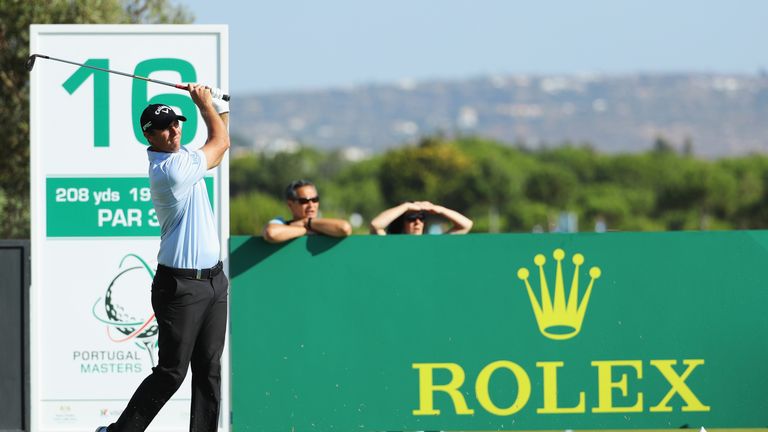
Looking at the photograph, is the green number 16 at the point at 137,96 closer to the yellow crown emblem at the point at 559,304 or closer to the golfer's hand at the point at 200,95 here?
the golfer's hand at the point at 200,95

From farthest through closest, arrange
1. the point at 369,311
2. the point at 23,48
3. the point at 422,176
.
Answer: the point at 422,176
the point at 23,48
the point at 369,311

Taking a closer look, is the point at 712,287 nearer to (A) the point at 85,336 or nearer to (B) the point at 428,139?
(A) the point at 85,336

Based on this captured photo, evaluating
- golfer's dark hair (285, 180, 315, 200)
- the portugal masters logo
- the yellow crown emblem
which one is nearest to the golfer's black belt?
the portugal masters logo

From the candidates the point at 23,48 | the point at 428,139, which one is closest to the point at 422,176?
the point at 428,139

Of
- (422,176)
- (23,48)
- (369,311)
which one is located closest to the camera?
(369,311)

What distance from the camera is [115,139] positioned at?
7277 millimetres

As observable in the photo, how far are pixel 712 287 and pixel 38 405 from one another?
4.08 metres

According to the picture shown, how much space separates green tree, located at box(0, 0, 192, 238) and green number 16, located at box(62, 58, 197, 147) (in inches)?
228

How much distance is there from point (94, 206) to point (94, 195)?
7 centimetres

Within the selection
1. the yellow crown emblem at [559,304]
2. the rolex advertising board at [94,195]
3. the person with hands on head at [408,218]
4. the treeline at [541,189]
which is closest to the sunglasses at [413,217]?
the person with hands on head at [408,218]

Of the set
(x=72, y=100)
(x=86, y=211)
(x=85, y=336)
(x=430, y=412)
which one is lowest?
(x=430, y=412)

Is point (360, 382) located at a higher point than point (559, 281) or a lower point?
lower

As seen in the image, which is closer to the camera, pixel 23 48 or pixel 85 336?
pixel 85 336

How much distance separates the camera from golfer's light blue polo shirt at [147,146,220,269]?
240 inches
